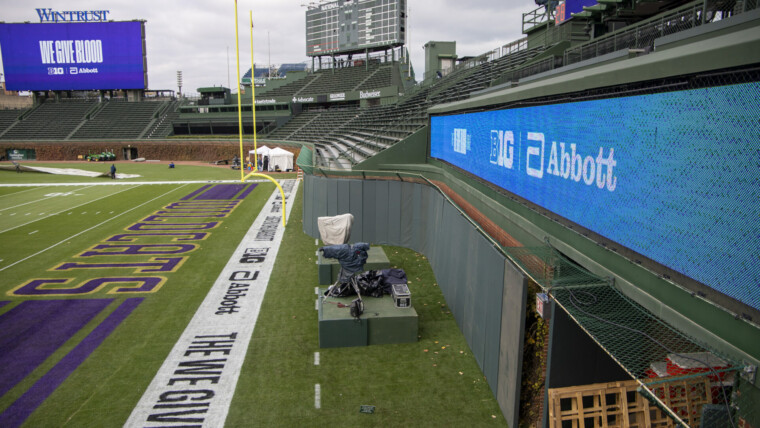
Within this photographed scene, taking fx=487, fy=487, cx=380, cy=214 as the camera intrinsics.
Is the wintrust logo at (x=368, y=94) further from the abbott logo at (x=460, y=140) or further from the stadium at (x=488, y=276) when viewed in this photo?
the abbott logo at (x=460, y=140)

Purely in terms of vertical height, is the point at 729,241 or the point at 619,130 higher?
the point at 619,130

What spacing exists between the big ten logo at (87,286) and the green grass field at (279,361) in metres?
0.18

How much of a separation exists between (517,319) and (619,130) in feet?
8.90

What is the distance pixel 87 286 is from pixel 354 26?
45.4 metres

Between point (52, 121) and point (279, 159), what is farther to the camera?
point (52, 121)

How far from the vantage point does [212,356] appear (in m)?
8.88

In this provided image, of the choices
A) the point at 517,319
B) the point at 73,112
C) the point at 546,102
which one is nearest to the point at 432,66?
the point at 546,102

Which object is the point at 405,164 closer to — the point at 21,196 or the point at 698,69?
the point at 698,69

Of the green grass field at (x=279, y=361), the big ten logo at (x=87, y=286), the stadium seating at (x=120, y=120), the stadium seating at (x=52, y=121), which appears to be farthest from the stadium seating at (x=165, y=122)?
the big ten logo at (x=87, y=286)

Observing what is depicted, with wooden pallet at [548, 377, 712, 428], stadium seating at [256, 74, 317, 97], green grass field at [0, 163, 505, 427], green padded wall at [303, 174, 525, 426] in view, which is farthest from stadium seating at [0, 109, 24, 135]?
wooden pallet at [548, 377, 712, 428]

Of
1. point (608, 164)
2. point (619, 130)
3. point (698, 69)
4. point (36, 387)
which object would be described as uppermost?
point (698, 69)

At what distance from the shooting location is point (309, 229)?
17.9 meters

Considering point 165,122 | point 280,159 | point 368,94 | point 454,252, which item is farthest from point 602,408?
point 165,122

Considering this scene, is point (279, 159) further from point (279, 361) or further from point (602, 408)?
point (602, 408)
